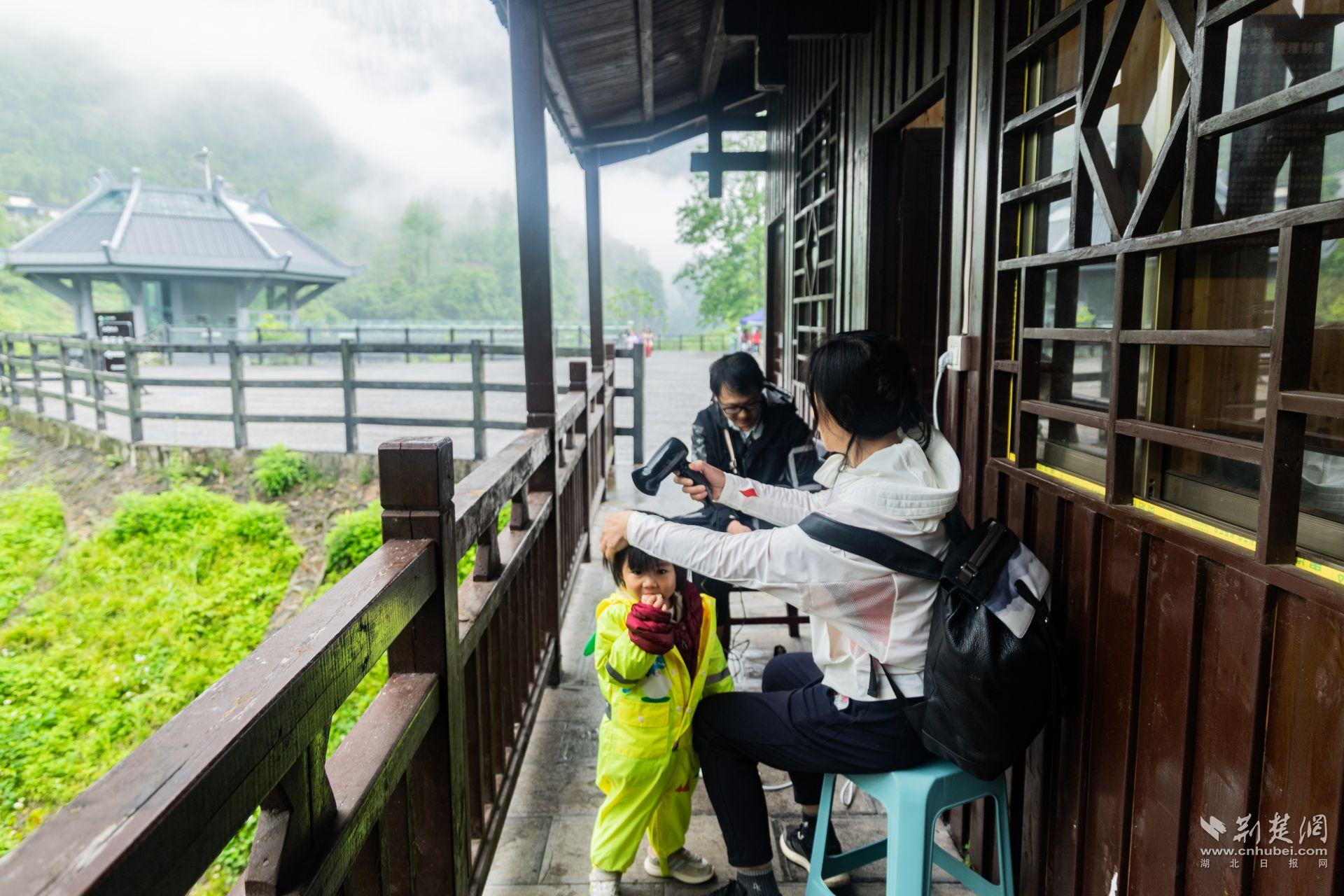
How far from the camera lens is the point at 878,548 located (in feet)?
4.94

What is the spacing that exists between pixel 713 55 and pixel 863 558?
472cm

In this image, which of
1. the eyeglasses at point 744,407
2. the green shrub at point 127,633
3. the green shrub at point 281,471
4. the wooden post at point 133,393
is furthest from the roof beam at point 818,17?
the wooden post at point 133,393

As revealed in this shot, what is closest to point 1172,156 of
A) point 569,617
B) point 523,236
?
point 523,236

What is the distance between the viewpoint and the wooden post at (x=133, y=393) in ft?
30.6

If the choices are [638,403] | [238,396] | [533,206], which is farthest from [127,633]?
[533,206]

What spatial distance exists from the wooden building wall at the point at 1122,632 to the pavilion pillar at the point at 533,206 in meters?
1.28

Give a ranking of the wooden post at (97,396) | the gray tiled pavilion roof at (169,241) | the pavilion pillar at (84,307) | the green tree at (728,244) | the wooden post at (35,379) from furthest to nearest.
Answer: the green tree at (728,244), the pavilion pillar at (84,307), the gray tiled pavilion roof at (169,241), the wooden post at (35,379), the wooden post at (97,396)

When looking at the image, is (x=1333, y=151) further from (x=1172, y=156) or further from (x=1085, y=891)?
Result: (x=1085, y=891)

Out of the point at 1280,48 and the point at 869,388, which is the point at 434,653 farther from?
the point at 1280,48

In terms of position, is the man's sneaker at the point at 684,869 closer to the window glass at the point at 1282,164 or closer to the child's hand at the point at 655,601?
the child's hand at the point at 655,601

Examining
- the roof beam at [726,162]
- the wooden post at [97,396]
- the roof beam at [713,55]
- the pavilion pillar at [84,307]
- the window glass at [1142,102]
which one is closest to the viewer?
the window glass at [1142,102]

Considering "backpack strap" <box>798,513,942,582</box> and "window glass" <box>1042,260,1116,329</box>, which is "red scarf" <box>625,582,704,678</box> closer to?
"backpack strap" <box>798,513,942,582</box>

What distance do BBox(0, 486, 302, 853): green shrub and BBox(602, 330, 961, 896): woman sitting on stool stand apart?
4.48 m

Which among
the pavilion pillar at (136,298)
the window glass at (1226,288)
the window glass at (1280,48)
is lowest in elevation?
the window glass at (1226,288)
